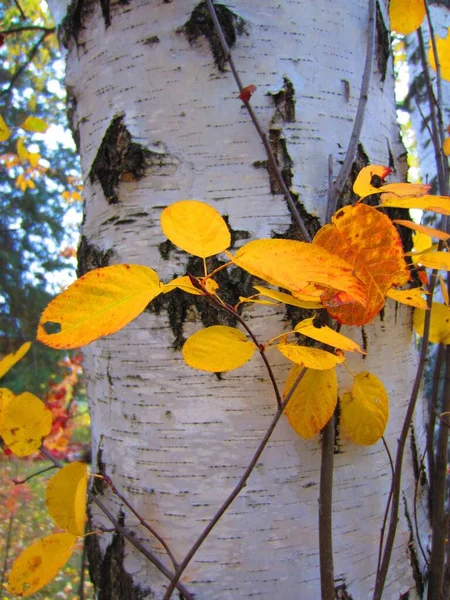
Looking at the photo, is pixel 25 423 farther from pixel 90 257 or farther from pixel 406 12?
pixel 406 12

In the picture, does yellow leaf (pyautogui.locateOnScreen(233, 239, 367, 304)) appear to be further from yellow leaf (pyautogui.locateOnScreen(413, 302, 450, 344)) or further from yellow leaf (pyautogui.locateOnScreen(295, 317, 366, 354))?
yellow leaf (pyautogui.locateOnScreen(413, 302, 450, 344))

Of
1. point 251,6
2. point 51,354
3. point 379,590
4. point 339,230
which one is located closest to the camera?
point 339,230

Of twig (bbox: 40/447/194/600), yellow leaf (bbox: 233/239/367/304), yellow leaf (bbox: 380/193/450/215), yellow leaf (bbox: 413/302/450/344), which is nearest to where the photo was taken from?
yellow leaf (bbox: 233/239/367/304)

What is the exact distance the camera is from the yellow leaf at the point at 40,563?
1.50 feet

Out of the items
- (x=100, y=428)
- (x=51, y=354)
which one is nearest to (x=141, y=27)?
(x=100, y=428)

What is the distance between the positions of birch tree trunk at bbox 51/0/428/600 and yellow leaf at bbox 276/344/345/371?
6.7 inches

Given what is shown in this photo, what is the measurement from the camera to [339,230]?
380 mm

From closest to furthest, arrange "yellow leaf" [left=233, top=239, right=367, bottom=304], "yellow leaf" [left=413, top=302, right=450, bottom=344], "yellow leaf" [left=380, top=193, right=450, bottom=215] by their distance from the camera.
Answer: "yellow leaf" [left=233, top=239, right=367, bottom=304] < "yellow leaf" [left=380, top=193, right=450, bottom=215] < "yellow leaf" [left=413, top=302, right=450, bottom=344]

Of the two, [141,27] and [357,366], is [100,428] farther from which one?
[141,27]

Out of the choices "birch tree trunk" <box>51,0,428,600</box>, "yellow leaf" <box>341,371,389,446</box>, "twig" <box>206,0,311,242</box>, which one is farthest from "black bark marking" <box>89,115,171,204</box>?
"yellow leaf" <box>341,371,389,446</box>

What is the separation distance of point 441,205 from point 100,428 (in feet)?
1.66

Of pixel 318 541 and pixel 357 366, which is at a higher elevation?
pixel 357 366

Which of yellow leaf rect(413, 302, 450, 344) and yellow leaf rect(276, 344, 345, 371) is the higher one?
yellow leaf rect(413, 302, 450, 344)

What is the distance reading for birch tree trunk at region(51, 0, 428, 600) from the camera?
1.71ft
